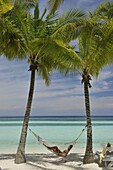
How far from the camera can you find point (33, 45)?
8.58 meters

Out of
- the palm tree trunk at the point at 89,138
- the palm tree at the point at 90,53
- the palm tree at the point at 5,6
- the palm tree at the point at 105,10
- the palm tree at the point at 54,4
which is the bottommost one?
the palm tree trunk at the point at 89,138

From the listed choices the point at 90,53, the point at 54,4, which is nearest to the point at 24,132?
the point at 90,53

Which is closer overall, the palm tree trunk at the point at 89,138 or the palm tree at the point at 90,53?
the palm tree at the point at 90,53

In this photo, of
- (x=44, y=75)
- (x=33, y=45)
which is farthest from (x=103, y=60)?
(x=44, y=75)

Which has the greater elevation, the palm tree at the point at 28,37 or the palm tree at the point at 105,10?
the palm tree at the point at 105,10

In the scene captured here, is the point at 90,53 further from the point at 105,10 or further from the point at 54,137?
the point at 54,137

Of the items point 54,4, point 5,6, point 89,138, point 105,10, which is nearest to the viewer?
point 5,6

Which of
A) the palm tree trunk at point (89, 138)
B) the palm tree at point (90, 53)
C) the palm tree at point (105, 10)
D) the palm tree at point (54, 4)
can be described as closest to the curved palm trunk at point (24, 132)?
the palm tree at point (90, 53)

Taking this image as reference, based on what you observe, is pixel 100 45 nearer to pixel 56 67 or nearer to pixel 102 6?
pixel 56 67

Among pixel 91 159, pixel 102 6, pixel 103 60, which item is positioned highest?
pixel 102 6

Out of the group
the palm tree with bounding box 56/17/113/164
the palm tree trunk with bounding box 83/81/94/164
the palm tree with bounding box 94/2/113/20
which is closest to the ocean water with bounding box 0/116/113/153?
the palm tree trunk with bounding box 83/81/94/164

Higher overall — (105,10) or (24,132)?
(105,10)

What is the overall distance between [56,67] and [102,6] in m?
2.94

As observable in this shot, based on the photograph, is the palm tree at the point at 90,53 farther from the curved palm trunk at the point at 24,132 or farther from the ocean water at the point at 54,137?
the ocean water at the point at 54,137
